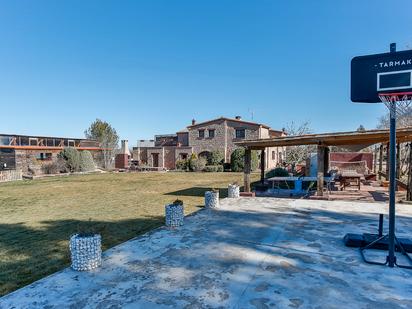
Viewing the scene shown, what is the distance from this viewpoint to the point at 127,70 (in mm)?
23953

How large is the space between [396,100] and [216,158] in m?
25.6

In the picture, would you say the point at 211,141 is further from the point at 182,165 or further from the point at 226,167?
the point at 182,165

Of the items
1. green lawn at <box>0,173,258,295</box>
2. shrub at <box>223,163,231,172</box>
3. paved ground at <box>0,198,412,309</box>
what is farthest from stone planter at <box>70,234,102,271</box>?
shrub at <box>223,163,231,172</box>

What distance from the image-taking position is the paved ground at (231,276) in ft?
10.4

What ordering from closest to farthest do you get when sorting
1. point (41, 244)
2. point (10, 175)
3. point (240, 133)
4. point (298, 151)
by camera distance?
1. point (41, 244)
2. point (10, 175)
3. point (298, 151)
4. point (240, 133)

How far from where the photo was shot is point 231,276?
12.6 feet

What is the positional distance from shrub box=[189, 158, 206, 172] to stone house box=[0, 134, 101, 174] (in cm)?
1491

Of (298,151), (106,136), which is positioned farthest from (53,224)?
(106,136)

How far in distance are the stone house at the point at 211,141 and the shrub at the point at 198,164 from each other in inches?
93.8

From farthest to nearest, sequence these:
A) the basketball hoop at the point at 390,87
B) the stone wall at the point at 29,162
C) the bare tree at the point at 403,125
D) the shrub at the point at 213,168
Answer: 1. the shrub at the point at 213,168
2. the stone wall at the point at 29,162
3. the bare tree at the point at 403,125
4. the basketball hoop at the point at 390,87

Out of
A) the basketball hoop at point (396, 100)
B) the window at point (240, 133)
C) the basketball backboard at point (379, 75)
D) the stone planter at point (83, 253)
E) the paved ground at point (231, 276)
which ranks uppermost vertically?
the window at point (240, 133)

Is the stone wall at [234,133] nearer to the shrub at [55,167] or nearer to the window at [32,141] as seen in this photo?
the shrub at [55,167]

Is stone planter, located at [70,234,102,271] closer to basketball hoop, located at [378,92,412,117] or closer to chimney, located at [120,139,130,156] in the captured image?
basketball hoop, located at [378,92,412,117]

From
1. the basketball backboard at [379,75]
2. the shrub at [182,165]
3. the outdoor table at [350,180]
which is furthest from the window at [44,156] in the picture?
the basketball backboard at [379,75]
